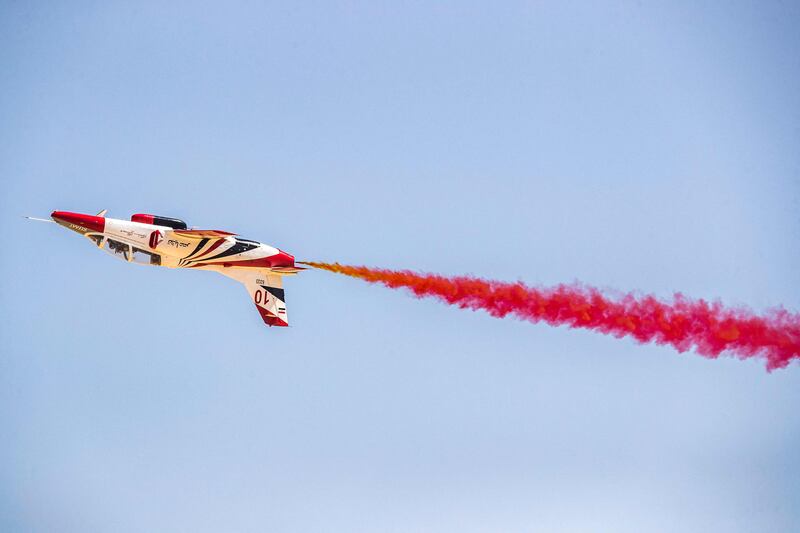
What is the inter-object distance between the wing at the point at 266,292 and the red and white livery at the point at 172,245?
24.1 inches

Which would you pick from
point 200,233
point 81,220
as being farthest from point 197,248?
point 81,220

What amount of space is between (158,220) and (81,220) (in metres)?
3.76

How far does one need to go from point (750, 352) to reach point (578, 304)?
845 cm

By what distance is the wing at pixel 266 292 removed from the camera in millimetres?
50438

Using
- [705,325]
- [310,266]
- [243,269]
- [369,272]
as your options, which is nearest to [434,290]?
[369,272]

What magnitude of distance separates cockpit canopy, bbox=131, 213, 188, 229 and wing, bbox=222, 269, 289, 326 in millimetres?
3781

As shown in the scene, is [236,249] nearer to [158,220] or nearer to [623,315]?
[158,220]

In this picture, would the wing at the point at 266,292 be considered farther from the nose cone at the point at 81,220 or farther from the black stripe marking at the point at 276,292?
the nose cone at the point at 81,220

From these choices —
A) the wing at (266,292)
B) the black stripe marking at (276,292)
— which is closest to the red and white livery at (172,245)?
the wing at (266,292)

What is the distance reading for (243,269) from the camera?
50.1 meters

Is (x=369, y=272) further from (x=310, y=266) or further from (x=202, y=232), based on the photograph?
(x=202, y=232)

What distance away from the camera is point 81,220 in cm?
4784

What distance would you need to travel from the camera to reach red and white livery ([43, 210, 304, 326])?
47844 millimetres

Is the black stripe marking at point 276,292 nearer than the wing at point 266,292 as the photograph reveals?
No
